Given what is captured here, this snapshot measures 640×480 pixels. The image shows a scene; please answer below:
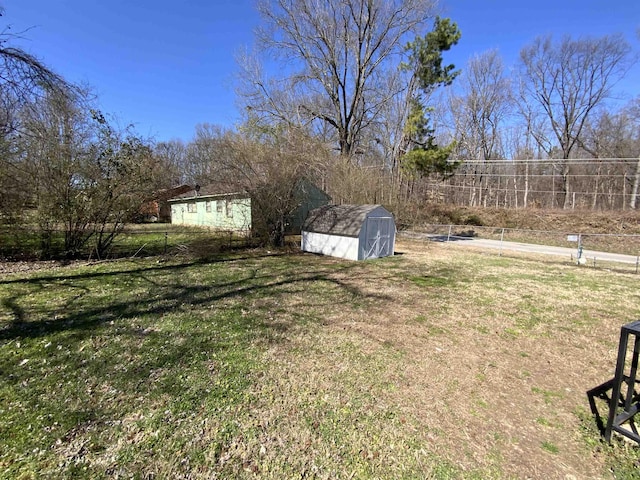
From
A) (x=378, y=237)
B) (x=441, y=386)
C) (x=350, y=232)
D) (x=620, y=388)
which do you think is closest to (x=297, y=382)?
(x=441, y=386)

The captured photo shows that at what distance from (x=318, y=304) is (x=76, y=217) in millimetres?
8017

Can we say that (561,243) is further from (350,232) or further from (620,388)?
(620,388)

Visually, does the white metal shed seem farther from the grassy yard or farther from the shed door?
the grassy yard

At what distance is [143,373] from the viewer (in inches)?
132

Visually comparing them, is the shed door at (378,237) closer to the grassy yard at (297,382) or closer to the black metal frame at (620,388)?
the grassy yard at (297,382)

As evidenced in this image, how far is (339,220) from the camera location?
12.0 metres

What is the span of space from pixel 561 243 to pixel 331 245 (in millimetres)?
16622

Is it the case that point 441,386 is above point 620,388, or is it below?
below

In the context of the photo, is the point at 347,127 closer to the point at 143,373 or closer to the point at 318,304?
the point at 318,304

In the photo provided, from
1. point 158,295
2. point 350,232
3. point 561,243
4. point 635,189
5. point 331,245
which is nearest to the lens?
point 158,295

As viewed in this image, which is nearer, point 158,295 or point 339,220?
point 158,295

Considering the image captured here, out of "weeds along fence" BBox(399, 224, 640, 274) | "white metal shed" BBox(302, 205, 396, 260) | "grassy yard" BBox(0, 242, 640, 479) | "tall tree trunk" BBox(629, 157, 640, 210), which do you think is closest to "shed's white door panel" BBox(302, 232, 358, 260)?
"white metal shed" BBox(302, 205, 396, 260)

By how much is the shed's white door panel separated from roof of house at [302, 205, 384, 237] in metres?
0.19

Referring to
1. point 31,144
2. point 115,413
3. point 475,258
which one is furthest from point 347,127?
point 115,413
